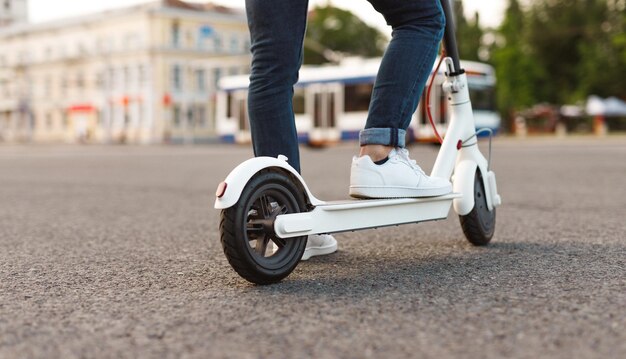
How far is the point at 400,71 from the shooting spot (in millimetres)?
2723

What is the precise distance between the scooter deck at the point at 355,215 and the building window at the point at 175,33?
55.3 meters

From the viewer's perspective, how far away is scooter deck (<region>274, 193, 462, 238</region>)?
241 cm

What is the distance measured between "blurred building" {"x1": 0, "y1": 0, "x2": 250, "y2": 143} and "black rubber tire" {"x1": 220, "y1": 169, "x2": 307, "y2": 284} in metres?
50.8

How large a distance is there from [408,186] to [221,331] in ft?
3.45

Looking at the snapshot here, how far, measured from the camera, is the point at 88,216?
16.6ft

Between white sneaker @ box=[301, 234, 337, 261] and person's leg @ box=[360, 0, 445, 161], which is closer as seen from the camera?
person's leg @ box=[360, 0, 445, 161]

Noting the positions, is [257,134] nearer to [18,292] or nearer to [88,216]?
[18,292]

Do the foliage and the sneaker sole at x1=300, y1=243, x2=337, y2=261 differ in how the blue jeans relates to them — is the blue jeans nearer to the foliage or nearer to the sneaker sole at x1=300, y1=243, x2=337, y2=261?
the sneaker sole at x1=300, y1=243, x2=337, y2=261

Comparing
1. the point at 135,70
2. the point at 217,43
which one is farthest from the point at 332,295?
the point at 217,43

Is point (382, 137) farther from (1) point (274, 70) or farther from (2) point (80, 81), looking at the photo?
(2) point (80, 81)

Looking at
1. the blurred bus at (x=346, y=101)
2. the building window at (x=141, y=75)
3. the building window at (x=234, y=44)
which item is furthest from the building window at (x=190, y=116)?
the blurred bus at (x=346, y=101)

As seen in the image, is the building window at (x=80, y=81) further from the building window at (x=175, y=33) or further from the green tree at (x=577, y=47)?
the green tree at (x=577, y=47)

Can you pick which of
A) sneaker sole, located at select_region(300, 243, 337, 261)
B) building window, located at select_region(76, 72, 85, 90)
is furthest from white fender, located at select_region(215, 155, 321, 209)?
building window, located at select_region(76, 72, 85, 90)

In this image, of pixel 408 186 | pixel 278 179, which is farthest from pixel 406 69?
pixel 278 179
